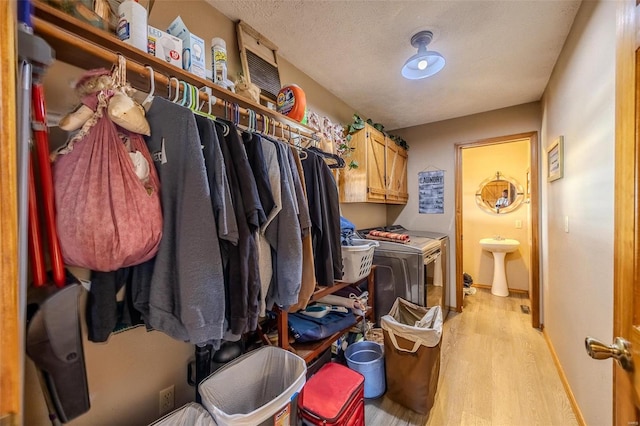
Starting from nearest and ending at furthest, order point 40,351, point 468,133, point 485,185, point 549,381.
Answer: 1. point 40,351
2. point 549,381
3. point 468,133
4. point 485,185

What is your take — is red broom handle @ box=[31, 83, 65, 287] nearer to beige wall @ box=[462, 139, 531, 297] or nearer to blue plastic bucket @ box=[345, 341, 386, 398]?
blue plastic bucket @ box=[345, 341, 386, 398]

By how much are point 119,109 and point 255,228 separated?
529 mm

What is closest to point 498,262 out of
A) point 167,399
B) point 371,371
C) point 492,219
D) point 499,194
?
point 492,219

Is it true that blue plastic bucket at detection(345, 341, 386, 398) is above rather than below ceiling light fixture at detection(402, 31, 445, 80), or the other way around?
below

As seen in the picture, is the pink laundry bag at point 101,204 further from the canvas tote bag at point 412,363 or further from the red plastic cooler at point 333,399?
the canvas tote bag at point 412,363

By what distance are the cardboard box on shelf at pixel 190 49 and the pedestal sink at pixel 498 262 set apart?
4092 millimetres

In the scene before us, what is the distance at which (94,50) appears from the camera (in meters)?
0.74

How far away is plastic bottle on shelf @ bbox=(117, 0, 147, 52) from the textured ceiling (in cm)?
70

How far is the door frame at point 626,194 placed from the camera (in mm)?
564

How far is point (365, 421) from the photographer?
1.56 metres

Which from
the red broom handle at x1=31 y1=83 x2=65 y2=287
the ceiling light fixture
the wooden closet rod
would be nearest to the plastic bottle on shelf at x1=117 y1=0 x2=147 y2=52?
the wooden closet rod

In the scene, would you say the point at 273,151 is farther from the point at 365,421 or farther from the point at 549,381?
the point at 549,381

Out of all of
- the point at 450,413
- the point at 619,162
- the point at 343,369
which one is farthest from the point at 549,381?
the point at 619,162

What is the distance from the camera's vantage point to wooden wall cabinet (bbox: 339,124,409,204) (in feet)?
7.93
